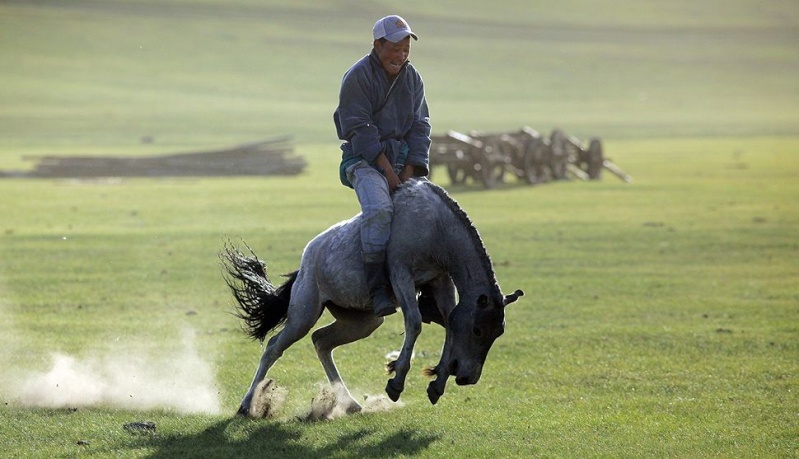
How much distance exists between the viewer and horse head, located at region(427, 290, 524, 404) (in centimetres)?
759

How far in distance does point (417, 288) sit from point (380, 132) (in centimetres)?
109

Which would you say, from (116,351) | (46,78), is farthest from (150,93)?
(116,351)

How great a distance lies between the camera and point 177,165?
36562mm

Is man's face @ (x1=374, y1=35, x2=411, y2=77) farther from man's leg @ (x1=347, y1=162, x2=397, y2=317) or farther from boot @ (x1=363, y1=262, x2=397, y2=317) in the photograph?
boot @ (x1=363, y1=262, x2=397, y2=317)

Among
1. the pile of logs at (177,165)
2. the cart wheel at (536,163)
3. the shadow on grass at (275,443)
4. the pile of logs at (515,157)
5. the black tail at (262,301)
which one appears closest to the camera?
the shadow on grass at (275,443)

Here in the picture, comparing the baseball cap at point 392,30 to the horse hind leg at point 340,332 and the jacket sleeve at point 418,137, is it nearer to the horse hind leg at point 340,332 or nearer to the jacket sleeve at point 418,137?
the jacket sleeve at point 418,137

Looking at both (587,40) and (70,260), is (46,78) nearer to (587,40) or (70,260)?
(587,40)

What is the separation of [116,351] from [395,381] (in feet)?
13.5

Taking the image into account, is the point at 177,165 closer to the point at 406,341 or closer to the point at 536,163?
the point at 536,163

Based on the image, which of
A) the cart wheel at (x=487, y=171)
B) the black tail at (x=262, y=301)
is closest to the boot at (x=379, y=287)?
the black tail at (x=262, y=301)

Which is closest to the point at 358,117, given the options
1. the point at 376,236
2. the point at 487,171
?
the point at 376,236

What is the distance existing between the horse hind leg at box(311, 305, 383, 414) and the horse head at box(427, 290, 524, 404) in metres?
1.01

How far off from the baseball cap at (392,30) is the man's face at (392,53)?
48mm

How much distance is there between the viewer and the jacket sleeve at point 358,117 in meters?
7.89
